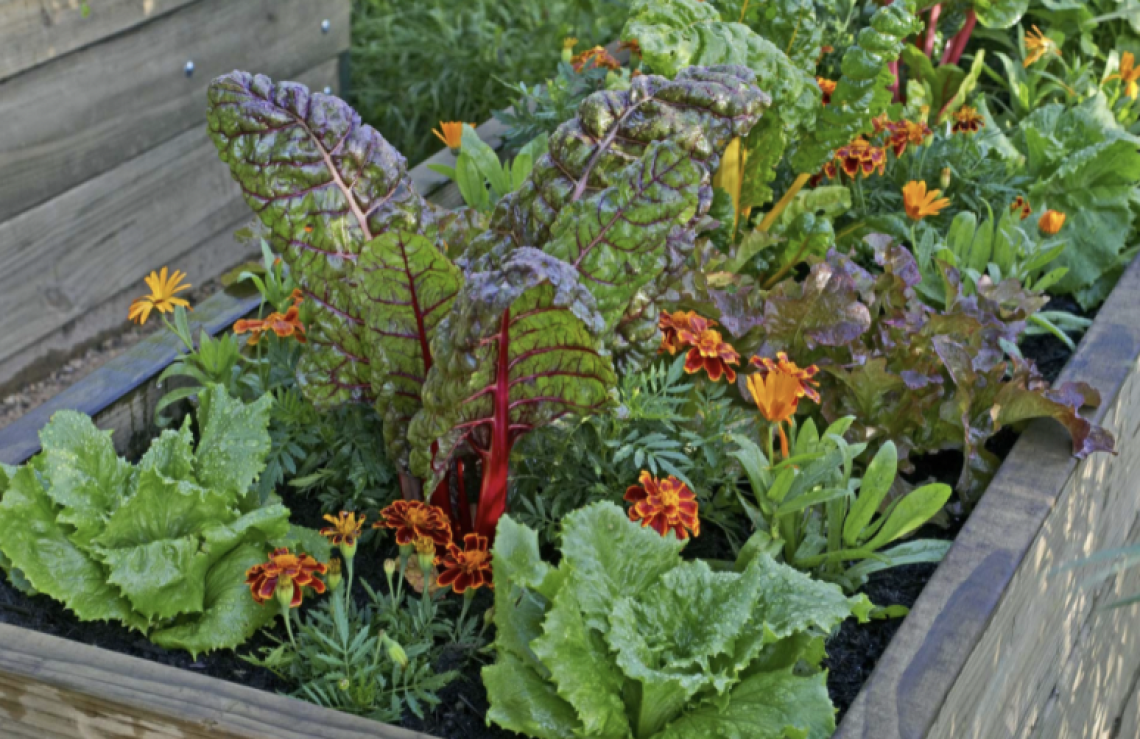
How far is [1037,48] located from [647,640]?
83.7 inches

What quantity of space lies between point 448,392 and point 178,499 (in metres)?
0.37

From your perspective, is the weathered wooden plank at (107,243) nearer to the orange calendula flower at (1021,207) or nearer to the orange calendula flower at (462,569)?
the orange calendula flower at (462,569)

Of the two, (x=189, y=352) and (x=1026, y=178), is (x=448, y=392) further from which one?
(x=1026, y=178)

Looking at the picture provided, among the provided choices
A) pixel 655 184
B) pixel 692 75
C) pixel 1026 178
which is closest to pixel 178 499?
pixel 655 184

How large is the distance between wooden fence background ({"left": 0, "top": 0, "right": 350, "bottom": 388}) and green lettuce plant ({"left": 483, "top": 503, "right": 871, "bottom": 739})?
6.21 ft

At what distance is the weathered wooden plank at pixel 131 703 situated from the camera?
1174 millimetres

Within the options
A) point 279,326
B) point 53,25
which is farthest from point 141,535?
point 53,25

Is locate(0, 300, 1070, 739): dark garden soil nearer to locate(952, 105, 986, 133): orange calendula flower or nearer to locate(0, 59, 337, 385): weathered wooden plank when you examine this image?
locate(952, 105, 986, 133): orange calendula flower

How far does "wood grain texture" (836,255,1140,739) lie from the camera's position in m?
1.31

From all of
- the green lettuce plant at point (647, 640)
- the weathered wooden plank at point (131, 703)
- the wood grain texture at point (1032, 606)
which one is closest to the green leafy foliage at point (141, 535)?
the weathered wooden plank at point (131, 703)

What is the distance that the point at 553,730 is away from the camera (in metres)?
1.23

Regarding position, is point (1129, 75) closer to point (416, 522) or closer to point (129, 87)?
point (416, 522)

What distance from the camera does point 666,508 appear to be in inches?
54.6

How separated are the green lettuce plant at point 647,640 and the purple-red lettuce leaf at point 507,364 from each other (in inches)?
5.1
